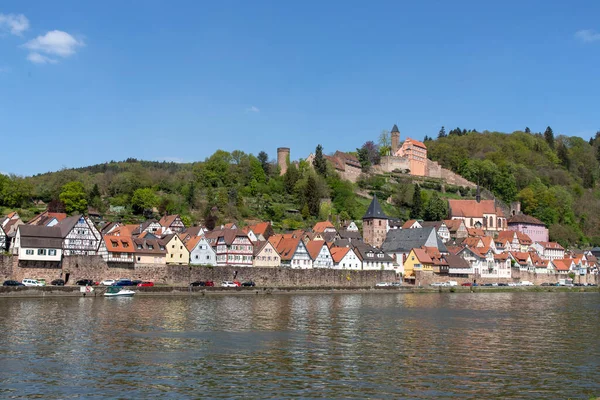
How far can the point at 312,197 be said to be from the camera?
11325cm

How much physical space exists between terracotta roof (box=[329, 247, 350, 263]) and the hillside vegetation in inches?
2372

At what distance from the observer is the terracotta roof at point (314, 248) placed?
80.6 m

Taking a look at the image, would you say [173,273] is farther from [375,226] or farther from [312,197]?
[312,197]

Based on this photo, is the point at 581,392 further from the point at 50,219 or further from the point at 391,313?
the point at 50,219

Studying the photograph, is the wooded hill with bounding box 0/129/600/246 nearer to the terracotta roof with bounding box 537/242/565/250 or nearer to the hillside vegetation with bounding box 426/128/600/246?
the hillside vegetation with bounding box 426/128/600/246

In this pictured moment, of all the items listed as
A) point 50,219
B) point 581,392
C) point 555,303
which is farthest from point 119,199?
point 581,392

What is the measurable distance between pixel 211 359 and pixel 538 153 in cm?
15877

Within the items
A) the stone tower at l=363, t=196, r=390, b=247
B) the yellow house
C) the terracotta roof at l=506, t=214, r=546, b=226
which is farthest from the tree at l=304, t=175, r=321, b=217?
the yellow house

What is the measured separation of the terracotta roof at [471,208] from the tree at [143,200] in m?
52.4

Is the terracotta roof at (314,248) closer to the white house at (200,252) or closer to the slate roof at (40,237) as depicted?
the white house at (200,252)

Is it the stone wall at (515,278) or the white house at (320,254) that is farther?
the stone wall at (515,278)

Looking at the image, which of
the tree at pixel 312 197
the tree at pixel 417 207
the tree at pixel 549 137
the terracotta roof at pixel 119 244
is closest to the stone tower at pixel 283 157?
the tree at pixel 312 197

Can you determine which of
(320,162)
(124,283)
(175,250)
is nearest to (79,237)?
(124,283)

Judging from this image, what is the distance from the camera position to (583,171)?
6791 inches
